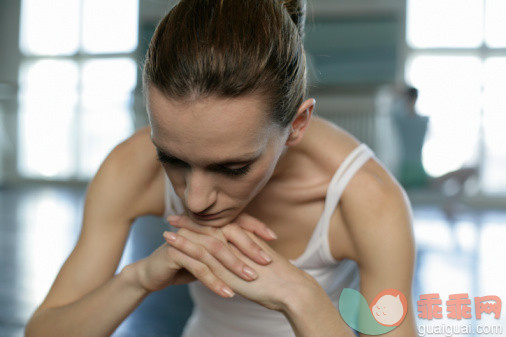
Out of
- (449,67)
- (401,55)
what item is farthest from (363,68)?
(449,67)

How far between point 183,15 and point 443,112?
477 centimetres

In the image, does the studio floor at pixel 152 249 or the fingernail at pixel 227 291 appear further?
the studio floor at pixel 152 249

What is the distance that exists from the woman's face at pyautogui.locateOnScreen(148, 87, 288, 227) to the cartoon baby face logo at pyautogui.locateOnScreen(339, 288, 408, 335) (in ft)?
0.83

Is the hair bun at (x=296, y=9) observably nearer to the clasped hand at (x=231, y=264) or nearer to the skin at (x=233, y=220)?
the skin at (x=233, y=220)

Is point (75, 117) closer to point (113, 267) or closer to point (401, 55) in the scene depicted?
point (401, 55)

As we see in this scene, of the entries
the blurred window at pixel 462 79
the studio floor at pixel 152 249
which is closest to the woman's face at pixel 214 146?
the studio floor at pixel 152 249

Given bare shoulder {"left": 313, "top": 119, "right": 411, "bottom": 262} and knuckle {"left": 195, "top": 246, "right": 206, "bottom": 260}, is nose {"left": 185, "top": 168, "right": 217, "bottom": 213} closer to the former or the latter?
knuckle {"left": 195, "top": 246, "right": 206, "bottom": 260}

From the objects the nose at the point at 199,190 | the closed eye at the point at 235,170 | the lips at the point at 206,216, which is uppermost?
the closed eye at the point at 235,170

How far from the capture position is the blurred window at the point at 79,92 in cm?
622

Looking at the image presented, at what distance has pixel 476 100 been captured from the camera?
4980 mm

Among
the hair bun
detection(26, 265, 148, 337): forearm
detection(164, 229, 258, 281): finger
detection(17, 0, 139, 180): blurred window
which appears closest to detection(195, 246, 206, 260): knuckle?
detection(164, 229, 258, 281): finger

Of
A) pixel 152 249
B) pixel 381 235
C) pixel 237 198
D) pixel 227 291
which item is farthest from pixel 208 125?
pixel 152 249

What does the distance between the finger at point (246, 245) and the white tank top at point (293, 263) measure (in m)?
0.18

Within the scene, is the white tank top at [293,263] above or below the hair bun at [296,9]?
below
